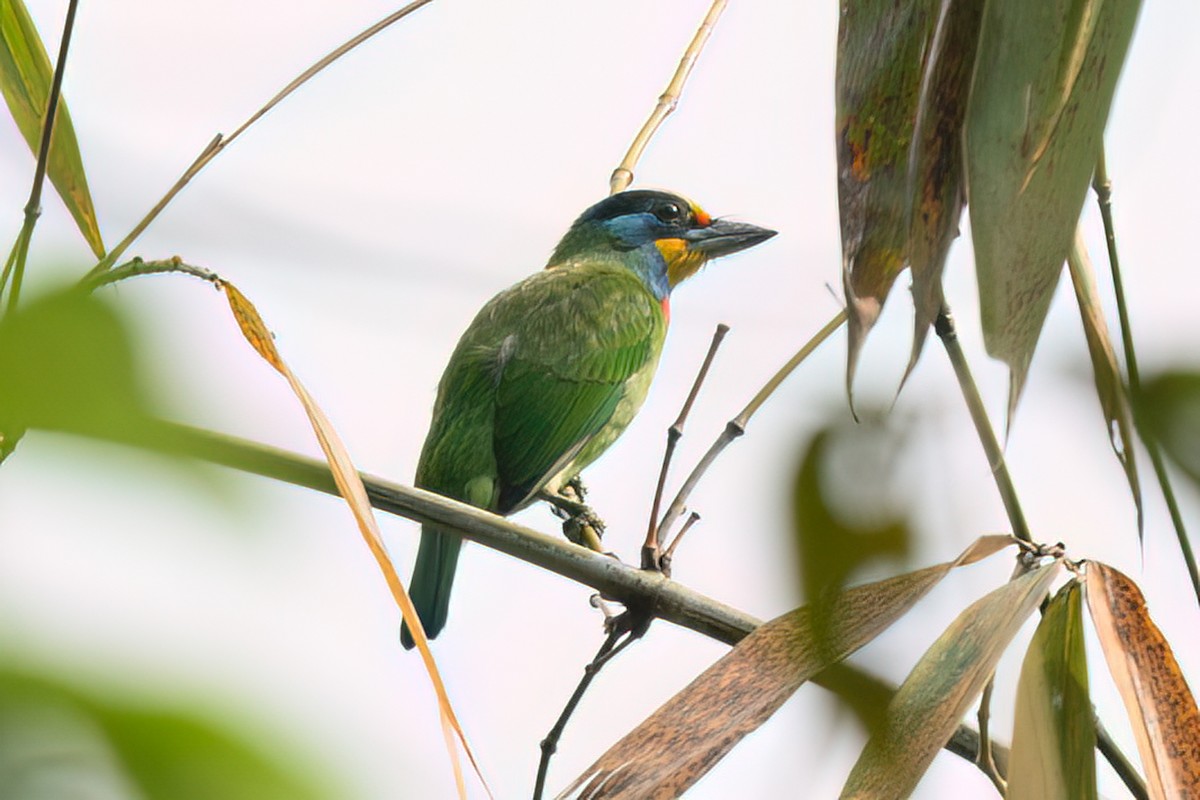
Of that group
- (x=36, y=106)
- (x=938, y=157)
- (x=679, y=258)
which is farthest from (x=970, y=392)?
(x=679, y=258)

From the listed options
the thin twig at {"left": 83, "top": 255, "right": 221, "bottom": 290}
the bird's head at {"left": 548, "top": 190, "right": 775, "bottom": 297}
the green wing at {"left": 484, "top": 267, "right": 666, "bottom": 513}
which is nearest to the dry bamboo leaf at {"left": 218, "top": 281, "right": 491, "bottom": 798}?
the thin twig at {"left": 83, "top": 255, "right": 221, "bottom": 290}

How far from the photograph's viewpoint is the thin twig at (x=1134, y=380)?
86 cm

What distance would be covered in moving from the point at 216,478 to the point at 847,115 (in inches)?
25.3

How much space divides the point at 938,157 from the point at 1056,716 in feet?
1.34

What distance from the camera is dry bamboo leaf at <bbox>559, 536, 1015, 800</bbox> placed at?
38.3 inches

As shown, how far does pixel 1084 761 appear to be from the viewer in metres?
0.91

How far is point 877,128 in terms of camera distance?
2.98 feet

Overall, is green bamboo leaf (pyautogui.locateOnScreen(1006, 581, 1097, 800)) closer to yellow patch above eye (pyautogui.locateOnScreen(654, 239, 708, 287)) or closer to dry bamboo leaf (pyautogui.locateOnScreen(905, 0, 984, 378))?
dry bamboo leaf (pyautogui.locateOnScreen(905, 0, 984, 378))

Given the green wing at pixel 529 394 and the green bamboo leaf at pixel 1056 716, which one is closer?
the green bamboo leaf at pixel 1056 716

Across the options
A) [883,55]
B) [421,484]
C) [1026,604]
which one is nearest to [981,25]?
[883,55]

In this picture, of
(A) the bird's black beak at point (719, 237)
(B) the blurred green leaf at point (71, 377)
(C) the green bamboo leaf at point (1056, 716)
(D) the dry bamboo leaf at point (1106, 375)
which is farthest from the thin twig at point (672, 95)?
(A) the bird's black beak at point (719, 237)

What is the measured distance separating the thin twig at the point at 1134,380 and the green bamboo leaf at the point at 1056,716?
96 mm

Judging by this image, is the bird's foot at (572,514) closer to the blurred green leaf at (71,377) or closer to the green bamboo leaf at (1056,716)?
the green bamboo leaf at (1056,716)

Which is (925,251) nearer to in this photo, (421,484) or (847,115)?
(847,115)
